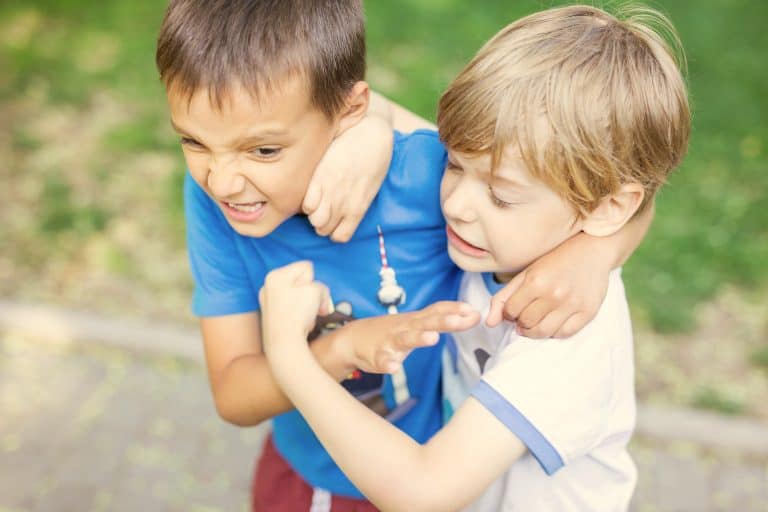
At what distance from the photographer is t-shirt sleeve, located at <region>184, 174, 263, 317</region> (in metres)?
2.09

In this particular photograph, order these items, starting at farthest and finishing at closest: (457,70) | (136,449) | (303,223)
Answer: (457,70), (136,449), (303,223)

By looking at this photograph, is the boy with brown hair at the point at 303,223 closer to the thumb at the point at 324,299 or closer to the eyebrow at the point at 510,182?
the thumb at the point at 324,299

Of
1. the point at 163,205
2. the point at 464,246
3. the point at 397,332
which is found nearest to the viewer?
the point at 397,332

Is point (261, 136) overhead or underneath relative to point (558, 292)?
overhead

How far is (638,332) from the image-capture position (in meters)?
4.40

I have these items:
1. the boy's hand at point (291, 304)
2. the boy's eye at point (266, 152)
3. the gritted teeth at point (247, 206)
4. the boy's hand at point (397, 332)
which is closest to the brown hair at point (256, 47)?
the boy's eye at point (266, 152)

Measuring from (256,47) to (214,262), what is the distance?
571 millimetres

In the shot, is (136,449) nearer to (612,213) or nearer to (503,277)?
(503,277)

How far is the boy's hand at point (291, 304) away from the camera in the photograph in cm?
187

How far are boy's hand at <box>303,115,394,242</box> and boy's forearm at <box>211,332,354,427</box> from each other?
0.23 meters

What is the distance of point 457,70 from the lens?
610cm

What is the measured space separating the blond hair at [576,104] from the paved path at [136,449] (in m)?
2.29

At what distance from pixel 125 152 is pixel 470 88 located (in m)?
4.20

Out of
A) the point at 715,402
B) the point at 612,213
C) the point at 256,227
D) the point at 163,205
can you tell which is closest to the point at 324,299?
the point at 256,227
